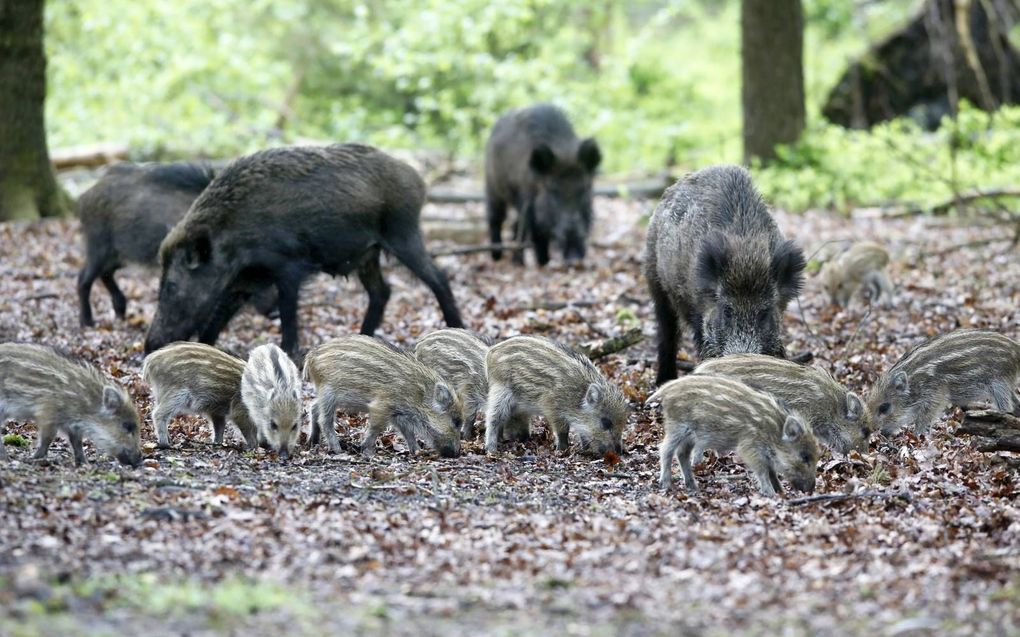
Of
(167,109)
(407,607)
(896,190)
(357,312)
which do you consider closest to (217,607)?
(407,607)

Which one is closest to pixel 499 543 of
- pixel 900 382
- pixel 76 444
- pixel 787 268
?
pixel 76 444

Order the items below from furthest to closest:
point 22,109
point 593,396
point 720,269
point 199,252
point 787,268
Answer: point 22,109, point 199,252, point 787,268, point 720,269, point 593,396

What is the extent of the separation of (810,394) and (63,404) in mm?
3661

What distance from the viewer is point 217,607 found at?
3.83 m

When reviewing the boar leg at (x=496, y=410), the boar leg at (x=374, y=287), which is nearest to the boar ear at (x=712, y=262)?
the boar leg at (x=496, y=410)

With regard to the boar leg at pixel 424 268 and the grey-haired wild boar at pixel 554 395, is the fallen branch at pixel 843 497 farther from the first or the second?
the boar leg at pixel 424 268

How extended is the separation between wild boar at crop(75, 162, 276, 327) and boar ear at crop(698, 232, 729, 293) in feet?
12.6

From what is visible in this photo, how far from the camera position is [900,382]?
22.2 feet

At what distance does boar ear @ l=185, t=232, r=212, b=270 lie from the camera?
345 inches

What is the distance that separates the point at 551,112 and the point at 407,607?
35.2ft

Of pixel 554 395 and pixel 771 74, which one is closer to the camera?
pixel 554 395

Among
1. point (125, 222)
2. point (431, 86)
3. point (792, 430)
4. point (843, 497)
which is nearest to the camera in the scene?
point (843, 497)

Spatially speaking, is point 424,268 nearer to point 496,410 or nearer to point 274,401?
point 496,410

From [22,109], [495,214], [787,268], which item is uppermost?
[22,109]
